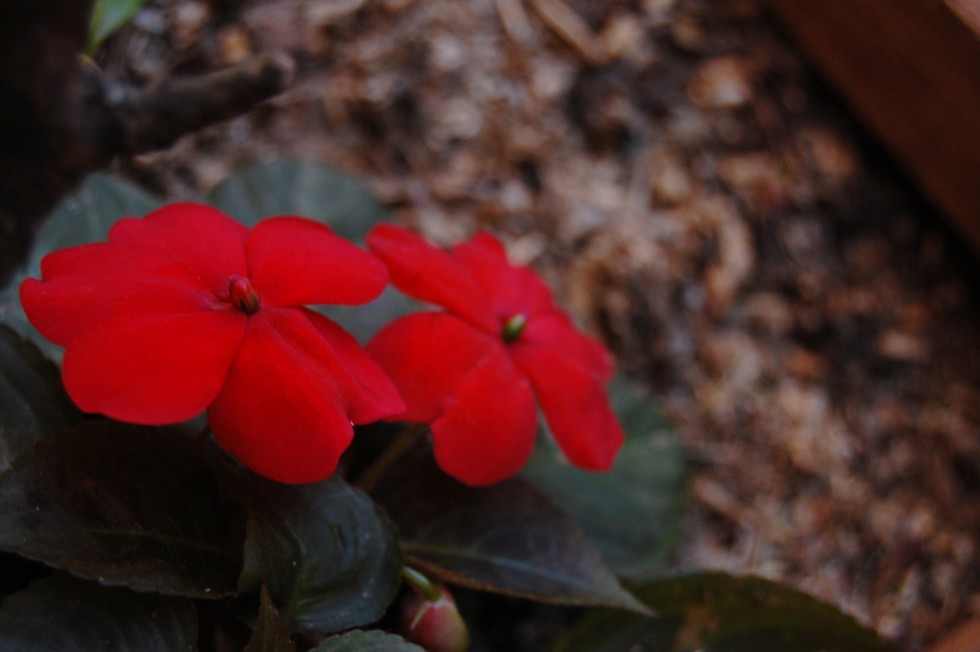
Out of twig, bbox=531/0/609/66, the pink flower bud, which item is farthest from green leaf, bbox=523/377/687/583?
twig, bbox=531/0/609/66

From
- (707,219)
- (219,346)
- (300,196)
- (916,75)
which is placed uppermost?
(219,346)

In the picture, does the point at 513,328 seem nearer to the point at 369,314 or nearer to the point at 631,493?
the point at 369,314

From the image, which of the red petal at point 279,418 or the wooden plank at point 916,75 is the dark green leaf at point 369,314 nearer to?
the red petal at point 279,418

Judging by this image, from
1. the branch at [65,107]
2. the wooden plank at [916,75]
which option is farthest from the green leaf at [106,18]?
the wooden plank at [916,75]

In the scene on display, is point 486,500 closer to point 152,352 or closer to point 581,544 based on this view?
point 581,544

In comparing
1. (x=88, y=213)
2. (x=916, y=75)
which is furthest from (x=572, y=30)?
(x=88, y=213)

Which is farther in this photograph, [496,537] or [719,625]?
[719,625]

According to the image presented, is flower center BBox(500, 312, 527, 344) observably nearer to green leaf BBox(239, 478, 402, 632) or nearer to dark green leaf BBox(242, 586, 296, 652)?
green leaf BBox(239, 478, 402, 632)
